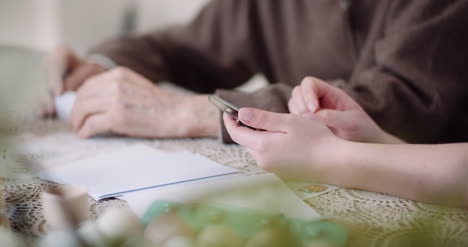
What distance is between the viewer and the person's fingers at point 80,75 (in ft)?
2.90

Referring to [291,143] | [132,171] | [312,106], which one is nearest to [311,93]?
[312,106]

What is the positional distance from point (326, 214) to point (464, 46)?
48cm

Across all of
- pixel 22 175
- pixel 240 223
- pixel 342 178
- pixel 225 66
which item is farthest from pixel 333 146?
pixel 225 66

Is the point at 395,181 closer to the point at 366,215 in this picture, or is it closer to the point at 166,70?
the point at 366,215

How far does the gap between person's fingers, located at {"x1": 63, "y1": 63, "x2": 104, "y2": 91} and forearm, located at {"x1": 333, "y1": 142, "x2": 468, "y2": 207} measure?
629 millimetres

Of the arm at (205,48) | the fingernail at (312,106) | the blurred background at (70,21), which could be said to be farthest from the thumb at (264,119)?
the blurred background at (70,21)

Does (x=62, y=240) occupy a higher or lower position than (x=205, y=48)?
lower

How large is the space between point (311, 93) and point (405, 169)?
0.60 ft

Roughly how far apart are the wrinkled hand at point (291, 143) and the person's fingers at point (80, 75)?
21.1 inches

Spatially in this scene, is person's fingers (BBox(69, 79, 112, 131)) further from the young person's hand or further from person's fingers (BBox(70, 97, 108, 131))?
the young person's hand

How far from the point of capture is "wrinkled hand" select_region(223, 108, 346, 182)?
1.54ft

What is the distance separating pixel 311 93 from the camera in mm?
585

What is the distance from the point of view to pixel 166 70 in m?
1.14

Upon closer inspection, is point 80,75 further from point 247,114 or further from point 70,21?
point 70,21
